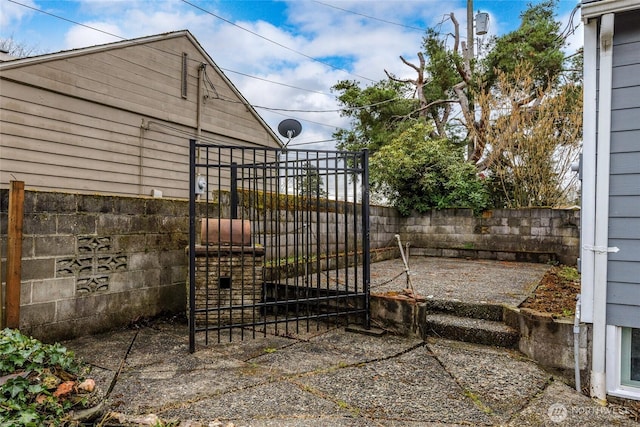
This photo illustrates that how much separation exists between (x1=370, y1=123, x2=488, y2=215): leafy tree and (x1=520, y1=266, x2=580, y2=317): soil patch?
2.75m

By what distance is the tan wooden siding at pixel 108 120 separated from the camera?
480cm

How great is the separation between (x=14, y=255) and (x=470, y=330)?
12.2 feet

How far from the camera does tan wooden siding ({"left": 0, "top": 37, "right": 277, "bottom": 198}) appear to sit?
480cm

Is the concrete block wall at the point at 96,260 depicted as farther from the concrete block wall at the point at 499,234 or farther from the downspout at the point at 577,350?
the concrete block wall at the point at 499,234

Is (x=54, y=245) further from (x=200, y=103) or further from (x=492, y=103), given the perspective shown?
(x=492, y=103)

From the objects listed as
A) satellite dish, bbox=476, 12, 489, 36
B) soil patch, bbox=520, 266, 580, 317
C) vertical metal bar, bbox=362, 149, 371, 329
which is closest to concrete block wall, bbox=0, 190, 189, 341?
vertical metal bar, bbox=362, 149, 371, 329

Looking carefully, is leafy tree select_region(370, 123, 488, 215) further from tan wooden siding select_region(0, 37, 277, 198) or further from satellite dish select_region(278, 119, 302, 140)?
tan wooden siding select_region(0, 37, 277, 198)

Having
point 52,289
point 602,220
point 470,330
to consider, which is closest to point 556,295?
point 470,330

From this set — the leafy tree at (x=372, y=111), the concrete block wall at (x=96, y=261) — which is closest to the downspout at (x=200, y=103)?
the concrete block wall at (x=96, y=261)

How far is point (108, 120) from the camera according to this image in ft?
18.9

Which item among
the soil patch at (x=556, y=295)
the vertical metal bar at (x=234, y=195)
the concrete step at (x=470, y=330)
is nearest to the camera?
the soil patch at (x=556, y=295)

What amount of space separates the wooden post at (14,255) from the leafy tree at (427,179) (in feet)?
21.2

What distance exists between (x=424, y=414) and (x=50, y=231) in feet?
10.2

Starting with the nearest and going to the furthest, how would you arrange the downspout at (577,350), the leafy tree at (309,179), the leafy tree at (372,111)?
the downspout at (577,350) → the leafy tree at (309,179) → the leafy tree at (372,111)
